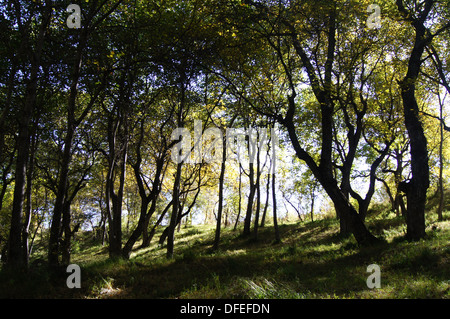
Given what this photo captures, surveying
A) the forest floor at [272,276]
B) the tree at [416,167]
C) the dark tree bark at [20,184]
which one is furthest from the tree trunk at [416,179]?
the dark tree bark at [20,184]

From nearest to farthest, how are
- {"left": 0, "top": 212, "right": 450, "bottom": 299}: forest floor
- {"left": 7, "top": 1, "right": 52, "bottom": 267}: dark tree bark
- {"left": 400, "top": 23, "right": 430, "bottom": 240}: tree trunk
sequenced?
{"left": 0, "top": 212, "right": 450, "bottom": 299}: forest floor → {"left": 7, "top": 1, "right": 52, "bottom": 267}: dark tree bark → {"left": 400, "top": 23, "right": 430, "bottom": 240}: tree trunk

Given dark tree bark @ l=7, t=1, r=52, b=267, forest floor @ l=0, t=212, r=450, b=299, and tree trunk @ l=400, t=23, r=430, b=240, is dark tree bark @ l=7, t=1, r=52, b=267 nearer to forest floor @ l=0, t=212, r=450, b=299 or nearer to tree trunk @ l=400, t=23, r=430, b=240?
forest floor @ l=0, t=212, r=450, b=299

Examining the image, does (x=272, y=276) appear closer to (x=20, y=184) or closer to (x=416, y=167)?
(x=416, y=167)

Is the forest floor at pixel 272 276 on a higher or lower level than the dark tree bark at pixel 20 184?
lower

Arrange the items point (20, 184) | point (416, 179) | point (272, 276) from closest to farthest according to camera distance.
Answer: point (20, 184)
point (272, 276)
point (416, 179)

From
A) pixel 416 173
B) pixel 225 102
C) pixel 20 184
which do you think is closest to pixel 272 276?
pixel 416 173

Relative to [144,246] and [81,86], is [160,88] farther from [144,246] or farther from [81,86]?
[144,246]

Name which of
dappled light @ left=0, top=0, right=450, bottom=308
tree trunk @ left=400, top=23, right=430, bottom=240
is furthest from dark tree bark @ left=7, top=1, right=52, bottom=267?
tree trunk @ left=400, top=23, right=430, bottom=240

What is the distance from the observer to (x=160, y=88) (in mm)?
14367

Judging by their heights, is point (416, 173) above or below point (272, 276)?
above

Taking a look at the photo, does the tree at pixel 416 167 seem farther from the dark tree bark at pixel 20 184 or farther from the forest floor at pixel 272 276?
the dark tree bark at pixel 20 184

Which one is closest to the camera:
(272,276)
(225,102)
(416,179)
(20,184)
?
(20,184)
